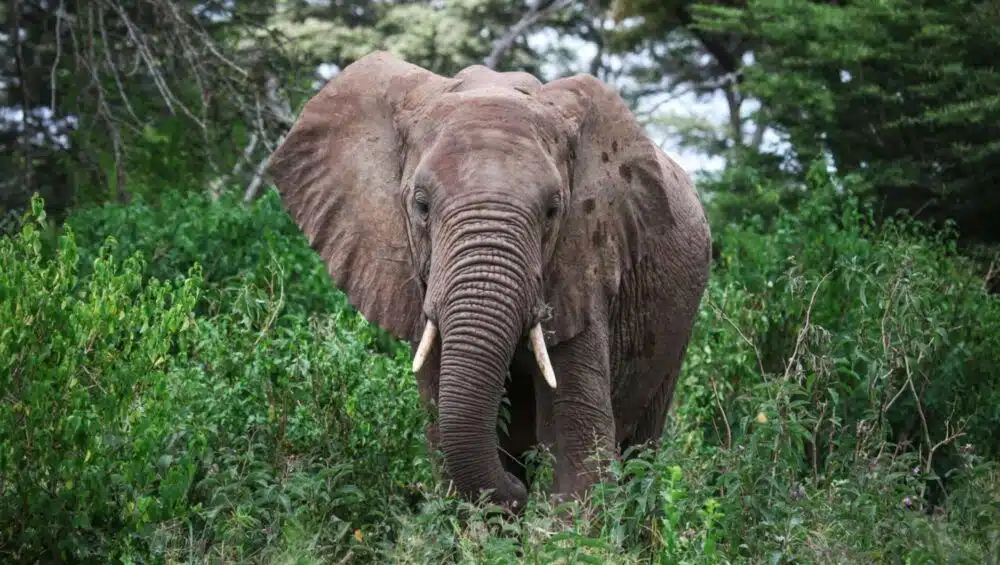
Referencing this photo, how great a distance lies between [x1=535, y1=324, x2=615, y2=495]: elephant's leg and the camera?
6332 mm

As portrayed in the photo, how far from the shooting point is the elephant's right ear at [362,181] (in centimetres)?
641

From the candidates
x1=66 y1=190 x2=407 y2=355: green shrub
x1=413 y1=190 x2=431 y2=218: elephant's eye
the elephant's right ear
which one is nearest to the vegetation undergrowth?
the elephant's right ear

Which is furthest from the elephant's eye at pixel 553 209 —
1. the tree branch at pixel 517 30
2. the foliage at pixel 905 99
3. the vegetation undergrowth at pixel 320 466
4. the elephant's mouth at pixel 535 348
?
the tree branch at pixel 517 30

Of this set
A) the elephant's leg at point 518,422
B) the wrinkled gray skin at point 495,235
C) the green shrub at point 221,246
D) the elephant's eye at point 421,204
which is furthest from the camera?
the green shrub at point 221,246

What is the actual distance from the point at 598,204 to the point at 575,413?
81cm

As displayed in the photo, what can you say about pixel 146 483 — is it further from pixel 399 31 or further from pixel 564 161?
pixel 399 31

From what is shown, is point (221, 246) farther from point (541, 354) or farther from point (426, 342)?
point (541, 354)

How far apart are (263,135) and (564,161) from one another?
556 cm

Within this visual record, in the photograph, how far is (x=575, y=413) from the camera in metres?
6.33

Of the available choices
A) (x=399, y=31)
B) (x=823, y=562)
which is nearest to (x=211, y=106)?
(x=823, y=562)

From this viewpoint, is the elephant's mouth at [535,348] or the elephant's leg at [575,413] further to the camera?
the elephant's leg at [575,413]

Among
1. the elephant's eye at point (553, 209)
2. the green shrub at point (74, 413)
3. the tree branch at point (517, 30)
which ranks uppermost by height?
the elephant's eye at point (553, 209)

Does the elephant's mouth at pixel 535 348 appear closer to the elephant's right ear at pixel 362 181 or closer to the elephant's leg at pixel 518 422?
the elephant's right ear at pixel 362 181

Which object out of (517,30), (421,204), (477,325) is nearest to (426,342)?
(477,325)
